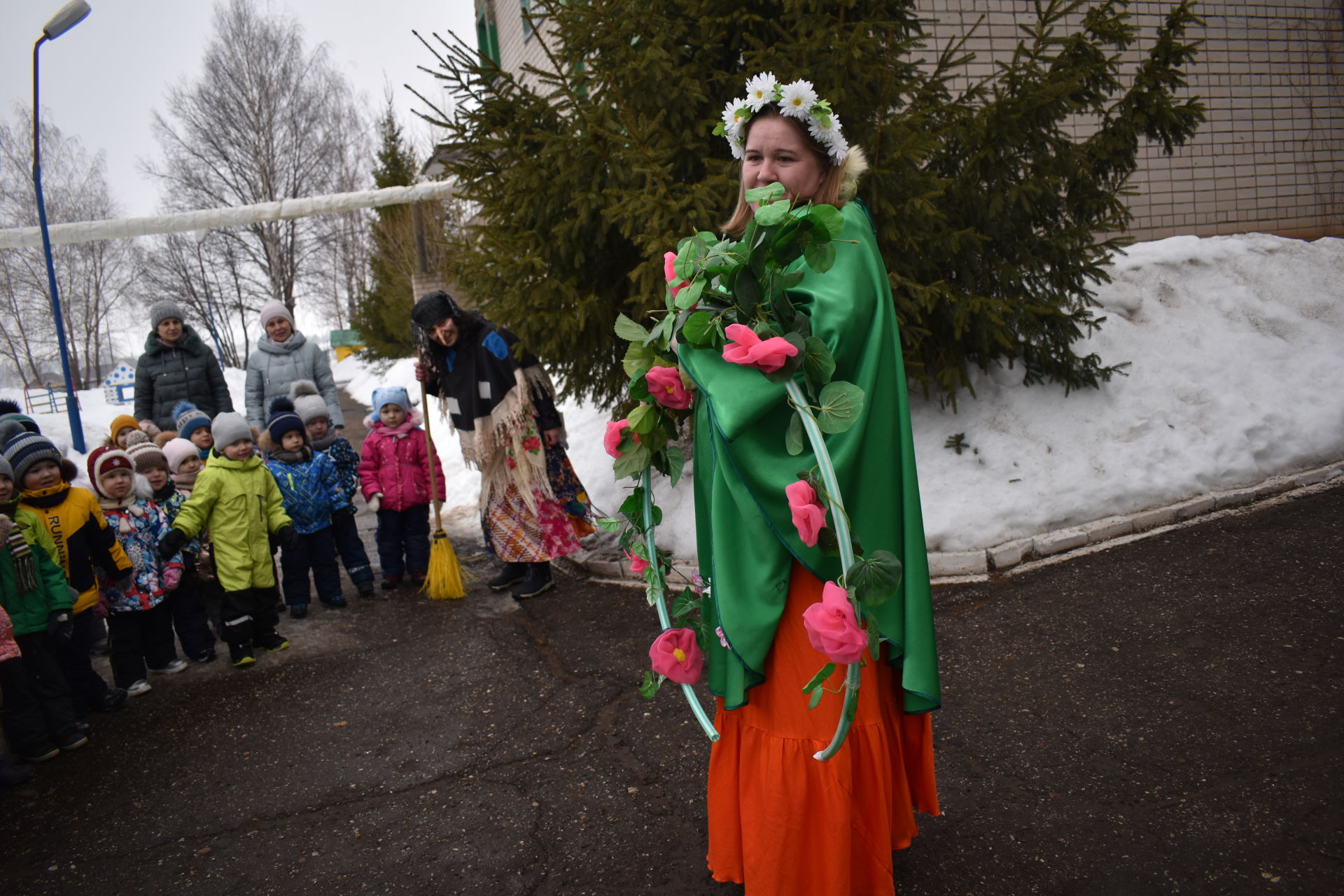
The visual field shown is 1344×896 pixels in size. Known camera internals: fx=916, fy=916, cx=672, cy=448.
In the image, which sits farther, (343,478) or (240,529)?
(343,478)

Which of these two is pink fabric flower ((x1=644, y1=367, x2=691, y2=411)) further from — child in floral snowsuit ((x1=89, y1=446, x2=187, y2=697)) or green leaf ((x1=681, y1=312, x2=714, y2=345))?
child in floral snowsuit ((x1=89, y1=446, x2=187, y2=697))

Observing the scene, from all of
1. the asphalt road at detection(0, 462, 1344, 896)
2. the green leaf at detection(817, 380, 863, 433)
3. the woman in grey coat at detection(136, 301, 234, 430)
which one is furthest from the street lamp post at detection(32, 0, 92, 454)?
the green leaf at detection(817, 380, 863, 433)

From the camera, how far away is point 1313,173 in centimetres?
1026

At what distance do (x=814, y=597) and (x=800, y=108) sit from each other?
1254 millimetres

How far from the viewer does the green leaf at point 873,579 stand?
1954mm

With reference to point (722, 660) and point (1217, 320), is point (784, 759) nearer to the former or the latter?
point (722, 660)

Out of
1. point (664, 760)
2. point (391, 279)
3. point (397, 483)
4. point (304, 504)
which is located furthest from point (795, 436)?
point (391, 279)

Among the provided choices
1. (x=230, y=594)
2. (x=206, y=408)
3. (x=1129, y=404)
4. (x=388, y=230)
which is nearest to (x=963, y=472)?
(x=1129, y=404)

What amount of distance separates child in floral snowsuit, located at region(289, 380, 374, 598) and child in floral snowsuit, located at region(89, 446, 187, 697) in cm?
127

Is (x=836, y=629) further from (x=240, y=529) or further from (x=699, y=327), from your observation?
(x=240, y=529)

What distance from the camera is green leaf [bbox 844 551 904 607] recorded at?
1.95 meters

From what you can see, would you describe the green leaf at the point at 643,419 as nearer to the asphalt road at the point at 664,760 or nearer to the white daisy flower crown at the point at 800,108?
the white daisy flower crown at the point at 800,108

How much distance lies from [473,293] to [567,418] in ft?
10.3

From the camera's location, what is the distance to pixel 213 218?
10.6m
